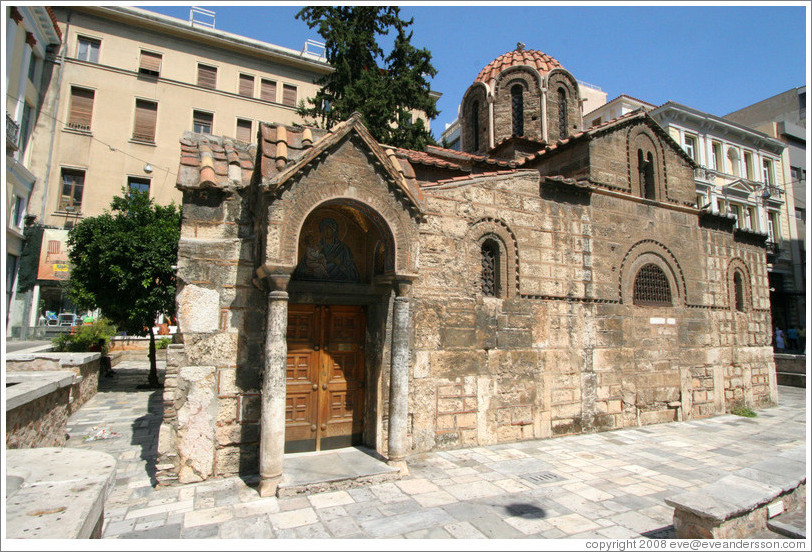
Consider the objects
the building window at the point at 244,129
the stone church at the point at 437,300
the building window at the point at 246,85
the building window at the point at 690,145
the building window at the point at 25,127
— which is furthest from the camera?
the building window at the point at 246,85

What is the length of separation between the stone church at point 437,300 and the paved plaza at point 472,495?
1.55 feet

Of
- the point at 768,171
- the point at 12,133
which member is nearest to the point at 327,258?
the point at 12,133

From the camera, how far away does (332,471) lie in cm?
571

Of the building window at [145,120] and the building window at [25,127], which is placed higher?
the building window at [145,120]

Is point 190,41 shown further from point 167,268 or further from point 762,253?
point 762,253

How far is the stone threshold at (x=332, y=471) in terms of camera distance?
5.30 m

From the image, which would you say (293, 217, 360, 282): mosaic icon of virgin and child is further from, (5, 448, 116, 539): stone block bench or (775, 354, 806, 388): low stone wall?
(775, 354, 806, 388): low stone wall

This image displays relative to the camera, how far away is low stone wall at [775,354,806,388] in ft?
55.5

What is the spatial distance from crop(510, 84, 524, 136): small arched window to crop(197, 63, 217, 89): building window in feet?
62.8

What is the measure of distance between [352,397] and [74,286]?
1098cm

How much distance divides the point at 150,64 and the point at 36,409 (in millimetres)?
24054

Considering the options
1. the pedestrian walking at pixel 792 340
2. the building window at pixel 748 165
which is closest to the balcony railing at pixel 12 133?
the building window at pixel 748 165

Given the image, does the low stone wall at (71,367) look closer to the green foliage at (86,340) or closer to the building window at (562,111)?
the green foliage at (86,340)

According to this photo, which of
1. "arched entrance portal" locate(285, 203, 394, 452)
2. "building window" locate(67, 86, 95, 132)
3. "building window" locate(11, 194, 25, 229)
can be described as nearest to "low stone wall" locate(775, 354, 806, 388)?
"arched entrance portal" locate(285, 203, 394, 452)
